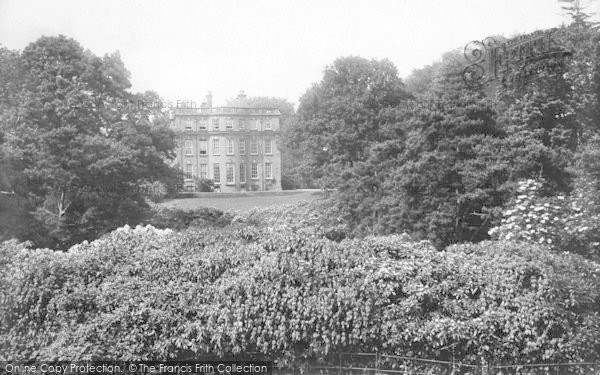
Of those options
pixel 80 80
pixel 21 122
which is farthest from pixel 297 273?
pixel 80 80

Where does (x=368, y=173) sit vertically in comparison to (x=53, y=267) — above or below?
above

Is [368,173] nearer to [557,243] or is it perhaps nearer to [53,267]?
[557,243]

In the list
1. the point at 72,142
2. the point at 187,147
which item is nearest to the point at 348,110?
the point at 187,147

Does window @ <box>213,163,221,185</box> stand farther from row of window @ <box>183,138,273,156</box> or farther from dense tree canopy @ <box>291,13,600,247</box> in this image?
dense tree canopy @ <box>291,13,600,247</box>

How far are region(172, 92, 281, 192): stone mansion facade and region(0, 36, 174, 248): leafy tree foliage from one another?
2.69m

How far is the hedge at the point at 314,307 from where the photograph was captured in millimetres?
6086

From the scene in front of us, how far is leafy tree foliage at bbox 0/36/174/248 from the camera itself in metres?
17.0

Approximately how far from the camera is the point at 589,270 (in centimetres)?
678

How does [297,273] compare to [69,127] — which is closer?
[297,273]

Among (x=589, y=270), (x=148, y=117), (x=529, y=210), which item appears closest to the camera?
(x=589, y=270)

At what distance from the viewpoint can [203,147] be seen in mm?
24984

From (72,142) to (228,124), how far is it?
328 inches

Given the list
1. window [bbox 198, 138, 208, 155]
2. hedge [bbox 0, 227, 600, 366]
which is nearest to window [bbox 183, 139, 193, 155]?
window [bbox 198, 138, 208, 155]

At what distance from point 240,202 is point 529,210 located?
1202cm
